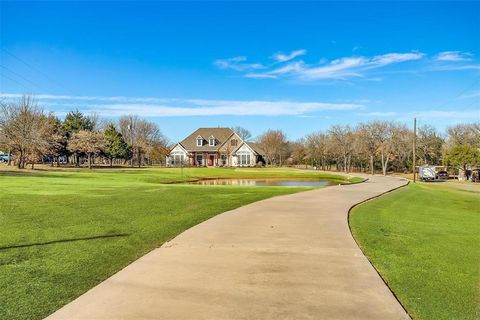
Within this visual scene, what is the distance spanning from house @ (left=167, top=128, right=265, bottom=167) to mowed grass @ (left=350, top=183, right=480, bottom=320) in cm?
6802

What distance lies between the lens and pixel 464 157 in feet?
171

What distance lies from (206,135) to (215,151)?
5276mm

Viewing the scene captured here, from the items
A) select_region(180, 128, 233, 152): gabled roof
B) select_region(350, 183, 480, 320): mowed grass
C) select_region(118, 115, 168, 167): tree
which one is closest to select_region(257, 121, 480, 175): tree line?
select_region(180, 128, 233, 152): gabled roof

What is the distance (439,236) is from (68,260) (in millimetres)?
8535

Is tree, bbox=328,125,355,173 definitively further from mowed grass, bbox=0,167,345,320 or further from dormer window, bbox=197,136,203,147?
mowed grass, bbox=0,167,345,320

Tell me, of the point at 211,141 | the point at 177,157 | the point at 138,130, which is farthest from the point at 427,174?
the point at 138,130

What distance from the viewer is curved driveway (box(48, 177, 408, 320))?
4660 millimetres

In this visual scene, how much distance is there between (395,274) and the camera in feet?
21.0

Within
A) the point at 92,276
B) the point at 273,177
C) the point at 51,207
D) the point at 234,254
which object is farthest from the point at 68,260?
the point at 273,177

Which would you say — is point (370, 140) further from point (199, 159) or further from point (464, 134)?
point (199, 159)

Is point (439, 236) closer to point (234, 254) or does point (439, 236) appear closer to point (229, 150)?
point (234, 254)

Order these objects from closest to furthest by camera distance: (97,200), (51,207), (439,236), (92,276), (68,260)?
(92,276), (68,260), (439,236), (51,207), (97,200)

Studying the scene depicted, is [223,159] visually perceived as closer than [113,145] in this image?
No

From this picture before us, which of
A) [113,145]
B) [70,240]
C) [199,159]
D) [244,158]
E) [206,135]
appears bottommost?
[70,240]
